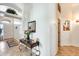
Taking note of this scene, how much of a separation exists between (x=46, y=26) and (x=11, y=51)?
0.66 metres

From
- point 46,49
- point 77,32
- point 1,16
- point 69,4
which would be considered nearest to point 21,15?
point 1,16

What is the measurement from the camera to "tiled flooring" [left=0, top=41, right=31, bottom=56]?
5.20 feet

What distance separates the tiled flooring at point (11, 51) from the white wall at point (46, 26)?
0.90ft

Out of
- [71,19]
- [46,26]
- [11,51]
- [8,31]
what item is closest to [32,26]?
[46,26]

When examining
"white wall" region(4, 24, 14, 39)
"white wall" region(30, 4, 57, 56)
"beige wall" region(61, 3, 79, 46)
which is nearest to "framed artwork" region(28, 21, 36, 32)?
"white wall" region(30, 4, 57, 56)

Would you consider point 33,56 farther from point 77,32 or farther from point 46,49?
point 77,32

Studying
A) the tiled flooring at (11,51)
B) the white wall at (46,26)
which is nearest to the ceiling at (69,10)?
the white wall at (46,26)

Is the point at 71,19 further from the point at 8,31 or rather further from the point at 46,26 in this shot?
the point at 8,31

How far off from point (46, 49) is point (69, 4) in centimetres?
79

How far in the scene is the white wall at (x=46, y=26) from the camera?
1.66 metres

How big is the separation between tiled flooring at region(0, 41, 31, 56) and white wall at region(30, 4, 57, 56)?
27cm

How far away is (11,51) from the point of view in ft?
5.32

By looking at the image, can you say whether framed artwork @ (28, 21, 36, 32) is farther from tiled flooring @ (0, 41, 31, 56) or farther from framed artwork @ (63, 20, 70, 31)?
framed artwork @ (63, 20, 70, 31)

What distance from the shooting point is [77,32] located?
1654 millimetres
